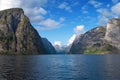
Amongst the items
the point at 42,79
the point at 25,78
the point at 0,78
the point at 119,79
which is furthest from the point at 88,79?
the point at 0,78

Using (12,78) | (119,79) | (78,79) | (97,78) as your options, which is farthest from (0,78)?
(119,79)

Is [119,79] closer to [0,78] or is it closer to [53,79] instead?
[53,79]

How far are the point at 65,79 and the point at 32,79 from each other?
12.1m

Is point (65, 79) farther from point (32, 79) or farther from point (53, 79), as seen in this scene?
point (32, 79)

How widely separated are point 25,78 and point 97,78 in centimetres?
2586

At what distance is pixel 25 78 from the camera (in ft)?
295

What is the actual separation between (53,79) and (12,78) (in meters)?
14.5

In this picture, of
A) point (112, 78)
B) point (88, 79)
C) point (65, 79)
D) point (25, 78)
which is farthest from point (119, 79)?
point (25, 78)

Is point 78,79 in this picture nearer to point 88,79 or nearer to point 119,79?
point 88,79

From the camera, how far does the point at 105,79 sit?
8931cm

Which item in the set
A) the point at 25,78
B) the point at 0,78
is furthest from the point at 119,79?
the point at 0,78

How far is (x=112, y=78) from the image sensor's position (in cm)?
9162

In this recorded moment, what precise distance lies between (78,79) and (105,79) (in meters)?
9.57

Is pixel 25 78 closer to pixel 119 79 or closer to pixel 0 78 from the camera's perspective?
pixel 0 78
